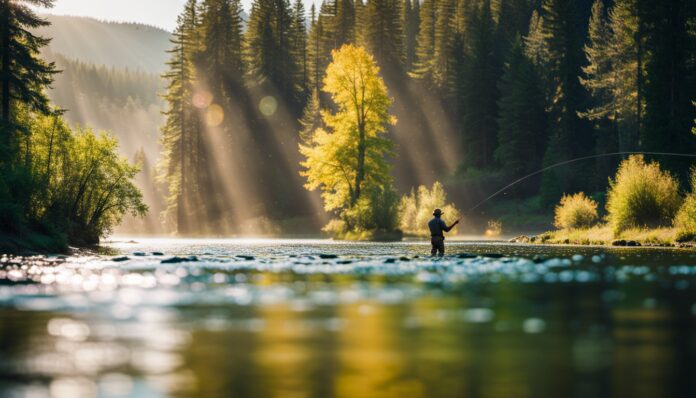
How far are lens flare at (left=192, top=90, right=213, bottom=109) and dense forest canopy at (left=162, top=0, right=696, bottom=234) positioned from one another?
0.60 feet

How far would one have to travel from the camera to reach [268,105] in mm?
104000

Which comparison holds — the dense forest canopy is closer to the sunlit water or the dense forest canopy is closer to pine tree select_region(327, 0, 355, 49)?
pine tree select_region(327, 0, 355, 49)

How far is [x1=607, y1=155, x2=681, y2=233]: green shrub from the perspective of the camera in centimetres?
3881

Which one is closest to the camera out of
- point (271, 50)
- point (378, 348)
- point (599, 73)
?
point (378, 348)

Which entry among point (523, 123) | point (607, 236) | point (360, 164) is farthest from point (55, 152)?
point (523, 123)

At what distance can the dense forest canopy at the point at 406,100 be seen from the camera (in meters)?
83.9

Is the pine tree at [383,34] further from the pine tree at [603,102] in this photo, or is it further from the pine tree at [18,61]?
the pine tree at [18,61]

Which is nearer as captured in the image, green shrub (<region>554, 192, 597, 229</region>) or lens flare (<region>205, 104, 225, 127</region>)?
green shrub (<region>554, 192, 597, 229</region>)

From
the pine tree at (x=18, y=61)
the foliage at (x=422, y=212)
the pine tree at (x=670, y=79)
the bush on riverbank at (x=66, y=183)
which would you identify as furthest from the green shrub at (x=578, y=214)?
the pine tree at (x=18, y=61)

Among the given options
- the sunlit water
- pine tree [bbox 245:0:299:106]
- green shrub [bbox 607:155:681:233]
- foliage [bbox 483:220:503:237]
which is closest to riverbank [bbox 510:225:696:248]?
green shrub [bbox 607:155:681:233]

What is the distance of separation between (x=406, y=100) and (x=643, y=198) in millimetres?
67725

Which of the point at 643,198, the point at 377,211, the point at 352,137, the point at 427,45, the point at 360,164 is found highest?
the point at 427,45

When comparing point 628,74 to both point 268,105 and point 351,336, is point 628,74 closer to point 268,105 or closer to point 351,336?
point 268,105

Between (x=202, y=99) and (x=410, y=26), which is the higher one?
(x=410, y=26)
